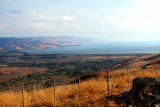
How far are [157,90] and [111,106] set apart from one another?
6.82 feet

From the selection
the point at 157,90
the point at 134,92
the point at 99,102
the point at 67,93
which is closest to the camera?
the point at 157,90

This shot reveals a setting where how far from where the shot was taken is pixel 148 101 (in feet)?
19.0

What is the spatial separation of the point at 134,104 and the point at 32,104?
558 cm

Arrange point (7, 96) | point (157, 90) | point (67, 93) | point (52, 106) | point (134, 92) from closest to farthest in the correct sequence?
point (157, 90)
point (134, 92)
point (52, 106)
point (7, 96)
point (67, 93)

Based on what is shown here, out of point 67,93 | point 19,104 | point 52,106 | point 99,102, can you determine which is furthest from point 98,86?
point 19,104

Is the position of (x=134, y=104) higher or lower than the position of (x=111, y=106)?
higher

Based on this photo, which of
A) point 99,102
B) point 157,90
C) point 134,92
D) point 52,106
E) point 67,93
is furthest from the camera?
point 67,93

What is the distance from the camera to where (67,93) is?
10398 millimetres

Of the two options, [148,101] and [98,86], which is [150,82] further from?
[98,86]

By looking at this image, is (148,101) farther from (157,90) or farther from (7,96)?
(7,96)

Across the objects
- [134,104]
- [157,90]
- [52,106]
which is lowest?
[52,106]

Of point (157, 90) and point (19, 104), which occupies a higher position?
point (157, 90)

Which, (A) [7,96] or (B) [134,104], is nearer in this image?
(B) [134,104]

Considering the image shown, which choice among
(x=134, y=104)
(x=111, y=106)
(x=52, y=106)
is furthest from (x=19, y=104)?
(x=134, y=104)
